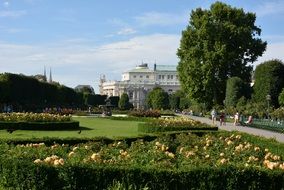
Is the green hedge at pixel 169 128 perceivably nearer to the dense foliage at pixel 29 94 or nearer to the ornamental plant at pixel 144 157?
the ornamental plant at pixel 144 157

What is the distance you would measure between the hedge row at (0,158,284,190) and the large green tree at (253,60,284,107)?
43.0 m

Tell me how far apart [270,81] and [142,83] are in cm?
10901

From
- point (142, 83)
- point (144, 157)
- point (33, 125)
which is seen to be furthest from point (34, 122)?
point (142, 83)

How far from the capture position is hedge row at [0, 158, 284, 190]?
29.1 feet

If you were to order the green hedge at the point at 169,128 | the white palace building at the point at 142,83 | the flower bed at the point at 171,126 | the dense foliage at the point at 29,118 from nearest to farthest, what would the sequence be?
1. the green hedge at the point at 169,128
2. the flower bed at the point at 171,126
3. the dense foliage at the point at 29,118
4. the white palace building at the point at 142,83

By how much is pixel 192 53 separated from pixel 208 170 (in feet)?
140

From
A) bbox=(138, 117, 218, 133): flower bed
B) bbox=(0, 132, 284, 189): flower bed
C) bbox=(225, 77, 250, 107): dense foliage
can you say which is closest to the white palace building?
bbox=(225, 77, 250, 107): dense foliage

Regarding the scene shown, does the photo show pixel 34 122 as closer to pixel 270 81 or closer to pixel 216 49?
pixel 216 49

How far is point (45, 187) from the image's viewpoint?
8.98 metres

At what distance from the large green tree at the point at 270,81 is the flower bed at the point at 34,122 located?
86.1 feet

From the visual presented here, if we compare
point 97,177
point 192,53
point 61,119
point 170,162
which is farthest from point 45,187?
point 192,53

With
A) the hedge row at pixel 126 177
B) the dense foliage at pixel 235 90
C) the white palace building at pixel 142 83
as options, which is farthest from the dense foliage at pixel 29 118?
the white palace building at pixel 142 83

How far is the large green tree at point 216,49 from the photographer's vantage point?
50219 millimetres

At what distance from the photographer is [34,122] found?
2772 centimetres
